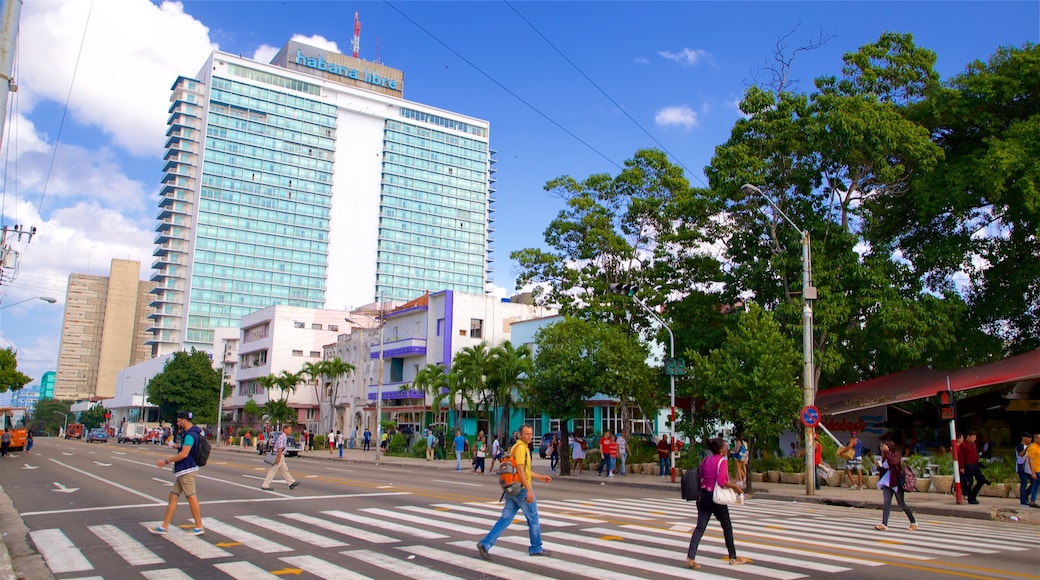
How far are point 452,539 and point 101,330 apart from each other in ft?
683

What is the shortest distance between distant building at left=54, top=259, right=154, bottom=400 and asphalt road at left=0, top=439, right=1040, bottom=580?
17614 cm

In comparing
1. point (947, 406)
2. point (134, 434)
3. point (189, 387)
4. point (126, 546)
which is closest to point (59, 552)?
point (126, 546)

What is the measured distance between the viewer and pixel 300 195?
133 metres

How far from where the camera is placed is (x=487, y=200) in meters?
154

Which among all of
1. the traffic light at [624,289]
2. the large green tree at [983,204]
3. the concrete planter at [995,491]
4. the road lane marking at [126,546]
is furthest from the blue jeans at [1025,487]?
the road lane marking at [126,546]

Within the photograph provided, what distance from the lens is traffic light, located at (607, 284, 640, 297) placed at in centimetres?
3250

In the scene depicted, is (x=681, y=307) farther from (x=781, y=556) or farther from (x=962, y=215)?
(x=781, y=556)

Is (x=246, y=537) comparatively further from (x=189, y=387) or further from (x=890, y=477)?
(x=189, y=387)

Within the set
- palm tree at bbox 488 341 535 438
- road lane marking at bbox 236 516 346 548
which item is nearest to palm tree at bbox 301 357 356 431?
palm tree at bbox 488 341 535 438

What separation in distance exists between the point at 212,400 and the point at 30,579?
283 ft

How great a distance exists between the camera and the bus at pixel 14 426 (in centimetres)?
4334

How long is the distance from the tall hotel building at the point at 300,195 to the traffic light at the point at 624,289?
102 meters

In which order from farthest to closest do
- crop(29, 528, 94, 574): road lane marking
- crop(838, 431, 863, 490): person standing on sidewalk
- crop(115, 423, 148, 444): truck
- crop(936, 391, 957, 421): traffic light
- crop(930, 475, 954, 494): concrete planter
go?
crop(115, 423, 148, 444): truck, crop(838, 431, 863, 490): person standing on sidewalk, crop(930, 475, 954, 494): concrete planter, crop(936, 391, 957, 421): traffic light, crop(29, 528, 94, 574): road lane marking

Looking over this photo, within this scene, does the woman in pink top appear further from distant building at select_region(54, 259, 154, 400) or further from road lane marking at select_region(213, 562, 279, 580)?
distant building at select_region(54, 259, 154, 400)
